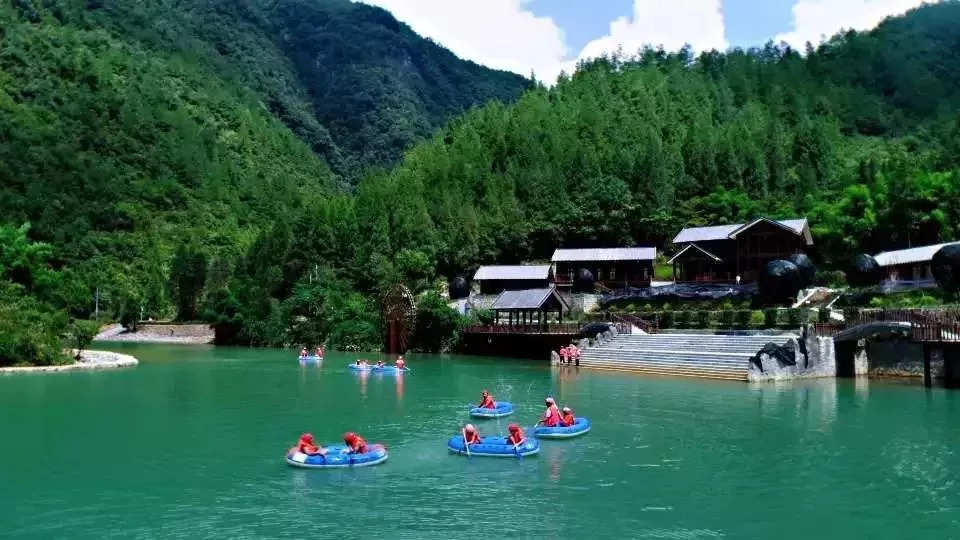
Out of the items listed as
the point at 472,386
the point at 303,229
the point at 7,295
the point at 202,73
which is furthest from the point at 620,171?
the point at 202,73

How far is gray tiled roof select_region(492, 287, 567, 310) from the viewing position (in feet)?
184

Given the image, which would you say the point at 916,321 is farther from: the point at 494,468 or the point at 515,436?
the point at 494,468

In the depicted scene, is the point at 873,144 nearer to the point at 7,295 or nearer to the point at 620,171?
the point at 620,171

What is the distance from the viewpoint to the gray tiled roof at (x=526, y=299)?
184 feet

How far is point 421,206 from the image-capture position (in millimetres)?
89812

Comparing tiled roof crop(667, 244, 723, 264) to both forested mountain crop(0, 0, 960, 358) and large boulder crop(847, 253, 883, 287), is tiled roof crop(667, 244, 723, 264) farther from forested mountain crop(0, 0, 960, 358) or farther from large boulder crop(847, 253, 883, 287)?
large boulder crop(847, 253, 883, 287)

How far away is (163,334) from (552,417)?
76983 mm

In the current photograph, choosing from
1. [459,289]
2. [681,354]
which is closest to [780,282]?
[681,354]

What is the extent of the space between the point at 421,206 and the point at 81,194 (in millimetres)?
62084

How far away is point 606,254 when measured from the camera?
74688 mm

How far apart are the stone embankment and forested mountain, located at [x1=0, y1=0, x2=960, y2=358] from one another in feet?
7.59

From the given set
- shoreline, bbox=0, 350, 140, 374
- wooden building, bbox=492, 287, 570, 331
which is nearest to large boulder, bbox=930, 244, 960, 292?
wooden building, bbox=492, 287, 570, 331

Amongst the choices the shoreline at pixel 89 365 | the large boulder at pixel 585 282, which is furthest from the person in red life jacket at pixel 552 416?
the large boulder at pixel 585 282

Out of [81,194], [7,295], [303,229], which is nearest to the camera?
[7,295]
